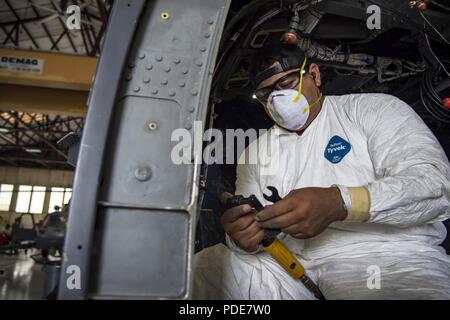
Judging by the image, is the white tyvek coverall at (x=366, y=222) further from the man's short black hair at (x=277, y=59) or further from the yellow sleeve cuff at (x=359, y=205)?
the man's short black hair at (x=277, y=59)

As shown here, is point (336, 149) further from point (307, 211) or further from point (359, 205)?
point (307, 211)

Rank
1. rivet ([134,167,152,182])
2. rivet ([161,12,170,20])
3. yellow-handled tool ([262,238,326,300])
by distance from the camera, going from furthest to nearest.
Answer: yellow-handled tool ([262,238,326,300]) → rivet ([161,12,170,20]) → rivet ([134,167,152,182])

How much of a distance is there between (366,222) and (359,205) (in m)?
0.17

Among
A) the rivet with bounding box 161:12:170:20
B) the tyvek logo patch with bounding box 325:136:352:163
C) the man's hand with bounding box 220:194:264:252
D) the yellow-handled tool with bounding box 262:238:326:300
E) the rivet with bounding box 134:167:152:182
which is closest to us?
the rivet with bounding box 134:167:152:182

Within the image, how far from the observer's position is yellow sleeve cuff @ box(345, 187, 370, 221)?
1.21 metres

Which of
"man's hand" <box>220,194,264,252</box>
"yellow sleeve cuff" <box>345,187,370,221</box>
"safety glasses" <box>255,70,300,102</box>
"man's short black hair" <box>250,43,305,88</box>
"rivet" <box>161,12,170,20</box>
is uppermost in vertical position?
"man's short black hair" <box>250,43,305,88</box>

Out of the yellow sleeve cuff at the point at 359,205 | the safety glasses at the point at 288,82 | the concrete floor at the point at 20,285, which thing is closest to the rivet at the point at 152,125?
the yellow sleeve cuff at the point at 359,205

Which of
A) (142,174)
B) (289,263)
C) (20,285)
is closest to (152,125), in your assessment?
(142,174)

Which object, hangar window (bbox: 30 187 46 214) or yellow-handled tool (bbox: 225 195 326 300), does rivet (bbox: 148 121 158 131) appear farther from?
hangar window (bbox: 30 187 46 214)

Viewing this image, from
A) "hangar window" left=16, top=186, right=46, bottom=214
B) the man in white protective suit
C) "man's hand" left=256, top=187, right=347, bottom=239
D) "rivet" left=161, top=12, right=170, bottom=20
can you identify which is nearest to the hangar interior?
"rivet" left=161, top=12, right=170, bottom=20

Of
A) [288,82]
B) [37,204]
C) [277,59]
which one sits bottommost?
[37,204]

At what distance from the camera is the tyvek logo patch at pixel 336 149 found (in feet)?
5.44

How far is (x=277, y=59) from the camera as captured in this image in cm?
183
